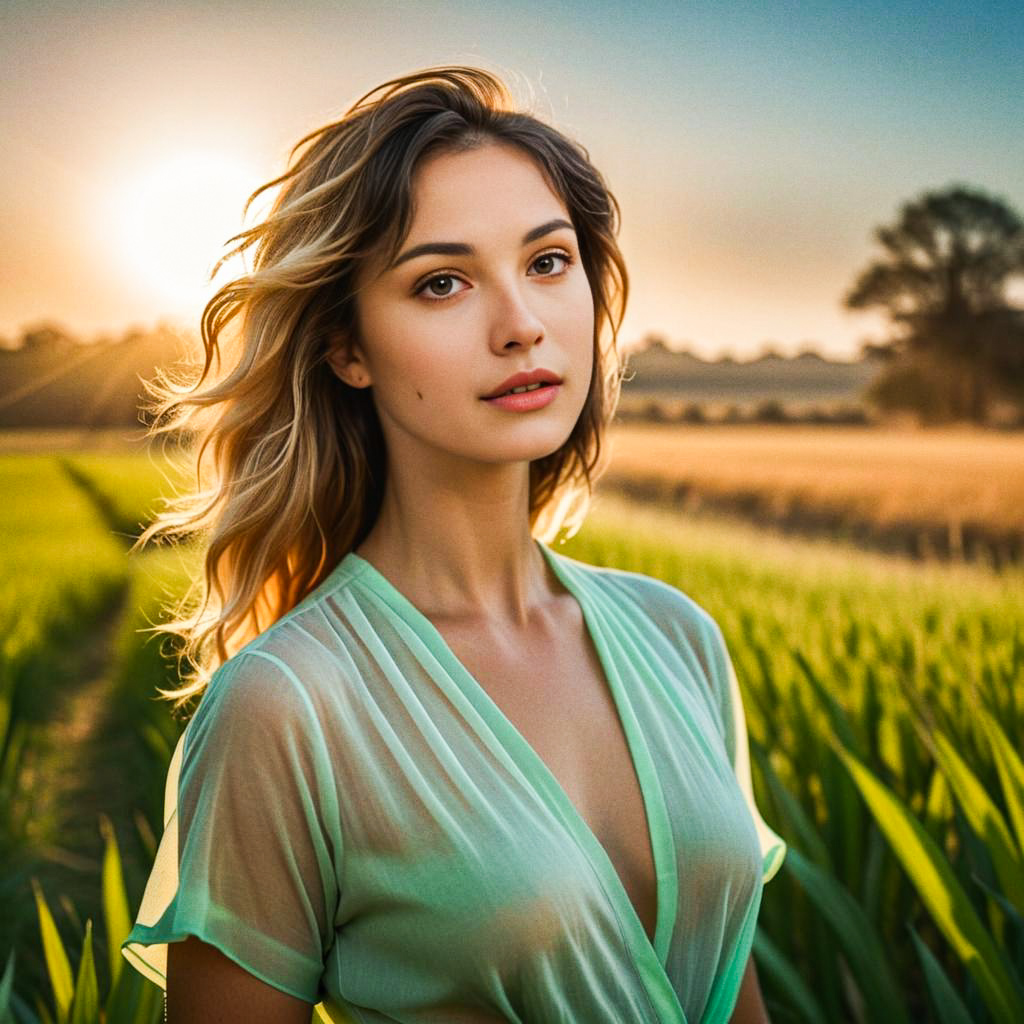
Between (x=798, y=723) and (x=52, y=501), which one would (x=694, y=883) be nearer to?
(x=798, y=723)

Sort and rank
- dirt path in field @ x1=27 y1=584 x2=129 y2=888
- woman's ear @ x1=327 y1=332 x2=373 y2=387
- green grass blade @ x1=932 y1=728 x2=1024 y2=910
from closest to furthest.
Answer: woman's ear @ x1=327 y1=332 x2=373 y2=387 < green grass blade @ x1=932 y1=728 x2=1024 y2=910 < dirt path in field @ x1=27 y1=584 x2=129 y2=888

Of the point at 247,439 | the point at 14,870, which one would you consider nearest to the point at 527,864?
the point at 247,439

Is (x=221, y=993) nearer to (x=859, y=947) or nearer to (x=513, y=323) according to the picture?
(x=513, y=323)

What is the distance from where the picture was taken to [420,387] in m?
1.27

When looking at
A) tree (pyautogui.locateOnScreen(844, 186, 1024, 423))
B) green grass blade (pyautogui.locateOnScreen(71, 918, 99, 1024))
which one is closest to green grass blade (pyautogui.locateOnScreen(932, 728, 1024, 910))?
green grass blade (pyautogui.locateOnScreen(71, 918, 99, 1024))

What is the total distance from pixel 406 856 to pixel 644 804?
282 mm

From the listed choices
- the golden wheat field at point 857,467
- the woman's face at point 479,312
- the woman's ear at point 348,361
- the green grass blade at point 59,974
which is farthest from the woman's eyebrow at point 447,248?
the golden wheat field at point 857,467

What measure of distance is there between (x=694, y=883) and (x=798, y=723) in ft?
4.07

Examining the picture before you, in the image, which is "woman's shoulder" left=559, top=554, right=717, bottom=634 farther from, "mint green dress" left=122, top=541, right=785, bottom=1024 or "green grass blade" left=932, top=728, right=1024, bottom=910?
"green grass blade" left=932, top=728, right=1024, bottom=910

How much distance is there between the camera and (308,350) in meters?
1.37

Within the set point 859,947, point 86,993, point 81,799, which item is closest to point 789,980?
point 859,947

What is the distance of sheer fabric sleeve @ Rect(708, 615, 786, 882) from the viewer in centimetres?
149

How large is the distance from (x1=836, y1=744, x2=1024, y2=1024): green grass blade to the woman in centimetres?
22

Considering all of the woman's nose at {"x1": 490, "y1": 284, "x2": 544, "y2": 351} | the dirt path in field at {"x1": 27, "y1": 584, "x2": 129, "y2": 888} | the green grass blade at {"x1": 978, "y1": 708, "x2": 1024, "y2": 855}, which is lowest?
the dirt path in field at {"x1": 27, "y1": 584, "x2": 129, "y2": 888}
